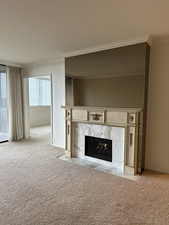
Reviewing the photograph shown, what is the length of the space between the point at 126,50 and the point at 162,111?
127 centimetres

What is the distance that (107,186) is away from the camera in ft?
8.19

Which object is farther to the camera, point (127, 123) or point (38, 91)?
point (38, 91)

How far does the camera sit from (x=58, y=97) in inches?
170

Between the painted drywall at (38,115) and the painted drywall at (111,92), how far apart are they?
14.3 ft

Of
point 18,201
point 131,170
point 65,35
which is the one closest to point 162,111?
point 131,170

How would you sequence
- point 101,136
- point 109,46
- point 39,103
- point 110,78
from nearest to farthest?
point 109,46
point 110,78
point 101,136
point 39,103

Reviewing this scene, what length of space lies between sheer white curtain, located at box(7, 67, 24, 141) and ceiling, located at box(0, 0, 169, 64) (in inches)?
71.2

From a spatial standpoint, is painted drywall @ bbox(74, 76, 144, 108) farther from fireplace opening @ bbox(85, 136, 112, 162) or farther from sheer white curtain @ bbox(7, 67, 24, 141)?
sheer white curtain @ bbox(7, 67, 24, 141)

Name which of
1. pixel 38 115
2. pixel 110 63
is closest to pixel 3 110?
pixel 38 115

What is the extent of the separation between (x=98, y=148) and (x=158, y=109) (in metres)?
1.43

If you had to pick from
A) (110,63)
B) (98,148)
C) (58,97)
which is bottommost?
(98,148)

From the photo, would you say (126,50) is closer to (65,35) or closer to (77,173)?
(65,35)

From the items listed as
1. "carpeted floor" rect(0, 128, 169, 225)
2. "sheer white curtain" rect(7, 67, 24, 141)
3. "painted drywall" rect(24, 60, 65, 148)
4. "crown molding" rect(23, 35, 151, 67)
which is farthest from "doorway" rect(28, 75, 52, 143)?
"carpeted floor" rect(0, 128, 169, 225)

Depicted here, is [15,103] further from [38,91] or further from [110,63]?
[110,63]
